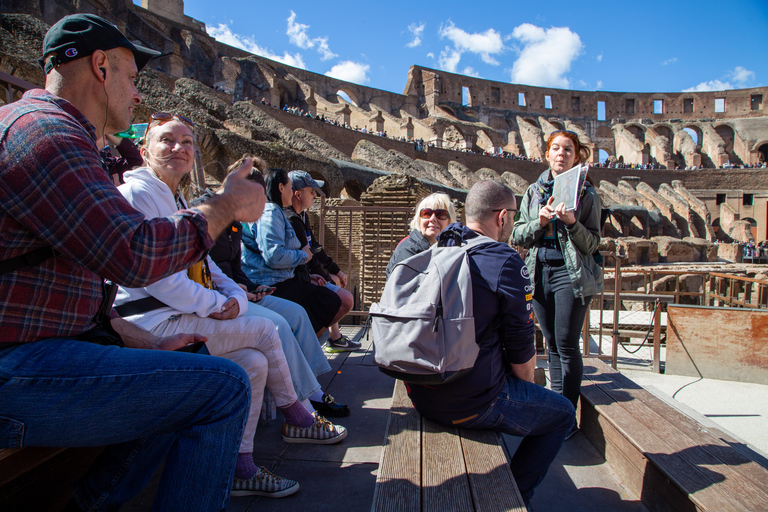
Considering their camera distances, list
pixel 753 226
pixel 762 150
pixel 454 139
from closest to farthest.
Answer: pixel 753 226
pixel 454 139
pixel 762 150

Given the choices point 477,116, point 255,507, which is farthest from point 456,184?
point 477,116

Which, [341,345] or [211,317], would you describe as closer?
[211,317]

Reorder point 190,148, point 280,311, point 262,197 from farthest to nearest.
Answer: point 280,311 → point 190,148 → point 262,197

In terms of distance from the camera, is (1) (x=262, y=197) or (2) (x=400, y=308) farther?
(2) (x=400, y=308)

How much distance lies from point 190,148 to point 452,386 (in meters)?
1.64

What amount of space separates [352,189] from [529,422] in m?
13.8

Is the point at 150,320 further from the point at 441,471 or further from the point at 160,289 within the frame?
the point at 441,471

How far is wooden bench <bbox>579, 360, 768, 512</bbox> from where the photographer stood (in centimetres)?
138

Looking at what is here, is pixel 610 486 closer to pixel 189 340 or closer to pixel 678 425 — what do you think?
pixel 678 425

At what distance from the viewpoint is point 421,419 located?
5.49 ft

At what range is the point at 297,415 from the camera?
198 cm

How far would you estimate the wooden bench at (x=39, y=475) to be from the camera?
1.02m

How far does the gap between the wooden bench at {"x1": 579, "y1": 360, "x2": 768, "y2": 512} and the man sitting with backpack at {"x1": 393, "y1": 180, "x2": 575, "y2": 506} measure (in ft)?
1.29

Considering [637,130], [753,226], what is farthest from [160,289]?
[637,130]
